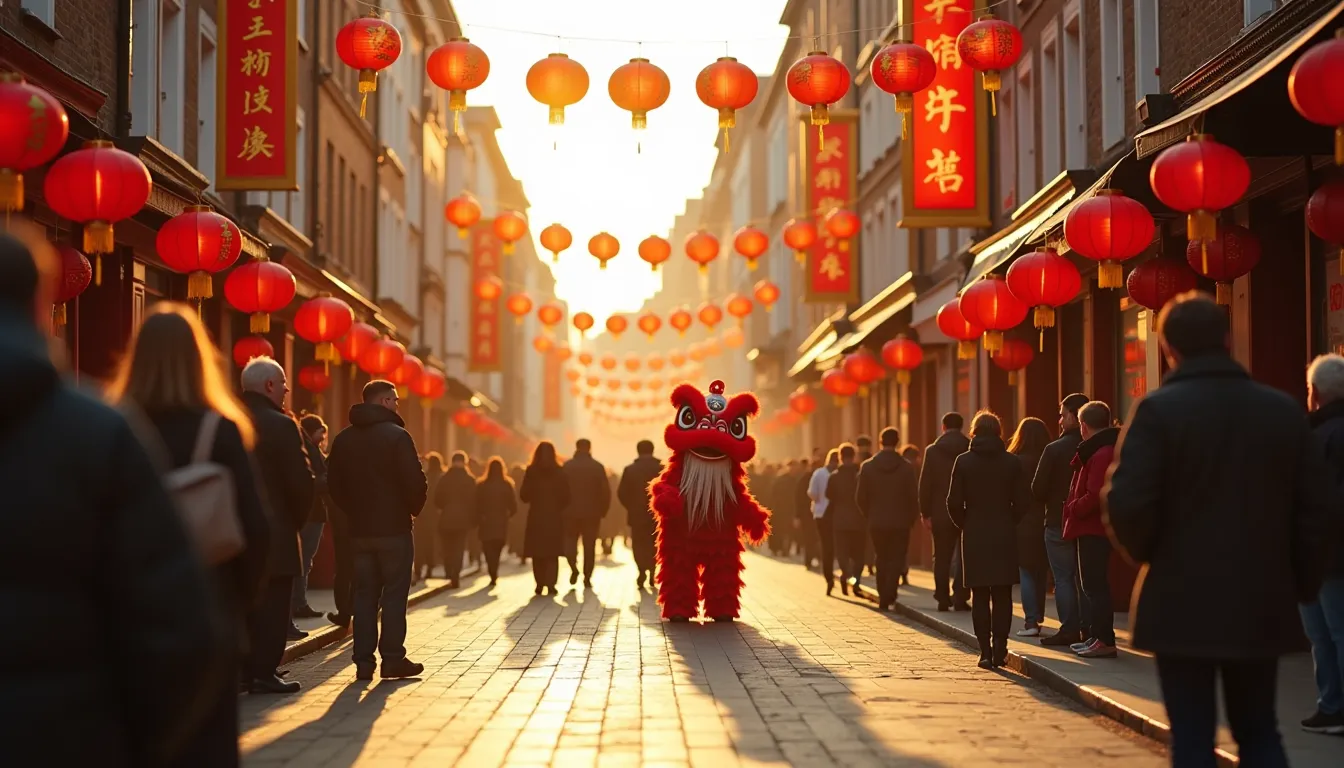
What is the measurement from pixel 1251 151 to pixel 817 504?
1274 cm

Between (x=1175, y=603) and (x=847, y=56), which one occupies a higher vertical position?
(x=847, y=56)

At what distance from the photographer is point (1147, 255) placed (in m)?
19.1

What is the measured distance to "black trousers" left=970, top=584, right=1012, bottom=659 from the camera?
13430mm

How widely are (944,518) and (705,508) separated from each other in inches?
133

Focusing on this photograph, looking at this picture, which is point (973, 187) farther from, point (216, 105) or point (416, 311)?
point (416, 311)

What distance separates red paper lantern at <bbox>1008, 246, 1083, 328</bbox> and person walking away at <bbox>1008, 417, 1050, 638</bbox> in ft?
3.14

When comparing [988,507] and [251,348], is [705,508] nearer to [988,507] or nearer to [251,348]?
[988,507]

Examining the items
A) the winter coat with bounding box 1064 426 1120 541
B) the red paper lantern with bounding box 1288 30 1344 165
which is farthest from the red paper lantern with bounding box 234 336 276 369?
the red paper lantern with bounding box 1288 30 1344 165

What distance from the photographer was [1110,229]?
14016 millimetres

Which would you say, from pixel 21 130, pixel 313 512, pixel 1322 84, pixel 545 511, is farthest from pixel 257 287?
pixel 1322 84

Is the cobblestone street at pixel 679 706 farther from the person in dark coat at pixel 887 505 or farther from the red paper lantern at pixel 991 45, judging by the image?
the red paper lantern at pixel 991 45

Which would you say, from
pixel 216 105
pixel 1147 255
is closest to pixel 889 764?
pixel 1147 255

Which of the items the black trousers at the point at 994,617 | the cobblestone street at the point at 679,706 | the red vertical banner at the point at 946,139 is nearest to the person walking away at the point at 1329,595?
the cobblestone street at the point at 679,706

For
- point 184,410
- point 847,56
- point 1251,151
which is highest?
point 847,56
